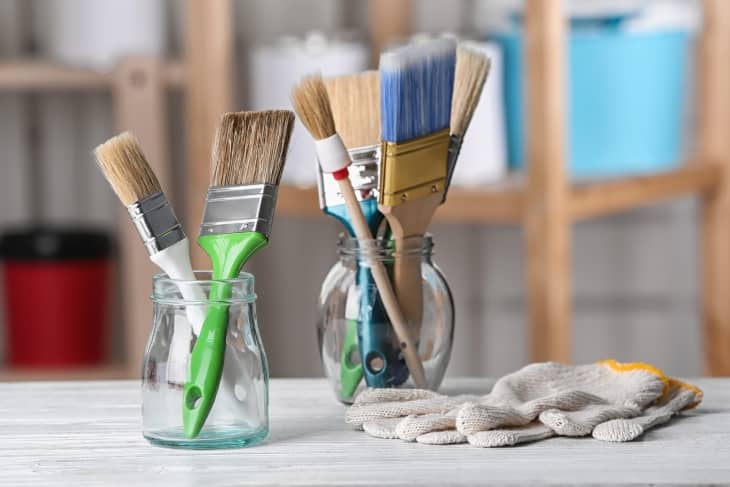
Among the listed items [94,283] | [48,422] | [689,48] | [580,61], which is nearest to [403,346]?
[48,422]

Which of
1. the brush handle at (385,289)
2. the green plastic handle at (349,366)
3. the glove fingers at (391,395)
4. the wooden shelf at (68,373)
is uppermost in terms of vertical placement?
the brush handle at (385,289)

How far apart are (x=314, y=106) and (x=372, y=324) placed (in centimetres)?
16

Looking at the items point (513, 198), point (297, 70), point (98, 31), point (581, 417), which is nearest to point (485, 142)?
point (513, 198)

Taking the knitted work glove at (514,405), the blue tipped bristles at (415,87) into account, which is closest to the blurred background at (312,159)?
the knitted work glove at (514,405)

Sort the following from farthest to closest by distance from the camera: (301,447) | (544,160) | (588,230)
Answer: (588,230)
(544,160)
(301,447)

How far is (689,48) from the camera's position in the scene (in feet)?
6.02

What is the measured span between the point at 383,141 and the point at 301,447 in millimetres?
201

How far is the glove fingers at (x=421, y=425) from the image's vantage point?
708 mm

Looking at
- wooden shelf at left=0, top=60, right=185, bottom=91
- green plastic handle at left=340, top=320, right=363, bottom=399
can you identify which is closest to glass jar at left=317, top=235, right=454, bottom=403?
green plastic handle at left=340, top=320, right=363, bottom=399

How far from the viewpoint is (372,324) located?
31.1 inches

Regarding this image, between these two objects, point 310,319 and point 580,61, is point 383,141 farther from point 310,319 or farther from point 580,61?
point 310,319

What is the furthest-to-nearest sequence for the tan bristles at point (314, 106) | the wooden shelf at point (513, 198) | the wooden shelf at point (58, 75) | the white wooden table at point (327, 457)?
the wooden shelf at point (58, 75)
the wooden shelf at point (513, 198)
the tan bristles at point (314, 106)
the white wooden table at point (327, 457)

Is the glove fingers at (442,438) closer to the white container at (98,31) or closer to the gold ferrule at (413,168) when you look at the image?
the gold ferrule at (413,168)

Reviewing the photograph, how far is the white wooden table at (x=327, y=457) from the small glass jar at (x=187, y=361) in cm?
1
